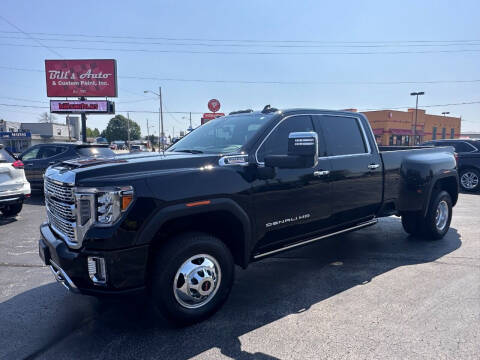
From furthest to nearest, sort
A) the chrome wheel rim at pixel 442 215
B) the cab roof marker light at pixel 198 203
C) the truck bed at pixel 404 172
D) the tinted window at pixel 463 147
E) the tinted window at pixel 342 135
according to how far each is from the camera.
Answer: the tinted window at pixel 463 147
the chrome wheel rim at pixel 442 215
the truck bed at pixel 404 172
the tinted window at pixel 342 135
the cab roof marker light at pixel 198 203

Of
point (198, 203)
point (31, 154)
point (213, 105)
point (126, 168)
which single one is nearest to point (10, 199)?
point (31, 154)

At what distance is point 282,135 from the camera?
3.72 m

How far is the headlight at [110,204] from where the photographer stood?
102 inches

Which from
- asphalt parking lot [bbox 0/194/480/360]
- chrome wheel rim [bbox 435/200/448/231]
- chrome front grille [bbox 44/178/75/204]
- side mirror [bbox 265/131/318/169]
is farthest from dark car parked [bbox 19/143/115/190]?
chrome wheel rim [bbox 435/200/448/231]

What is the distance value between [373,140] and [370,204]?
0.92 meters

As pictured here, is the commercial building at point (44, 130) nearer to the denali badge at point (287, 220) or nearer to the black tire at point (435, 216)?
the black tire at point (435, 216)

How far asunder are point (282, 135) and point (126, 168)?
5.63ft

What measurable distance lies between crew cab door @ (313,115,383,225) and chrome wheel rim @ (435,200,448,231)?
5.32 feet

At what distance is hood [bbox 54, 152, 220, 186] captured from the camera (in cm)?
265

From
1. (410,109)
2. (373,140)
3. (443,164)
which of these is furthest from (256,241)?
(410,109)

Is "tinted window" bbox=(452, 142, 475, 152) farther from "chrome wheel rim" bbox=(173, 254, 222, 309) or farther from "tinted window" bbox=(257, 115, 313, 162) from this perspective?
"chrome wheel rim" bbox=(173, 254, 222, 309)

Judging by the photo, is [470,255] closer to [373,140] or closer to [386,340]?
[373,140]

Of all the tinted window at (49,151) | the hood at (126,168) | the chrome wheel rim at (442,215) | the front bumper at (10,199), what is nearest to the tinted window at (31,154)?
the tinted window at (49,151)

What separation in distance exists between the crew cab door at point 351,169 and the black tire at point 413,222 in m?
0.97
